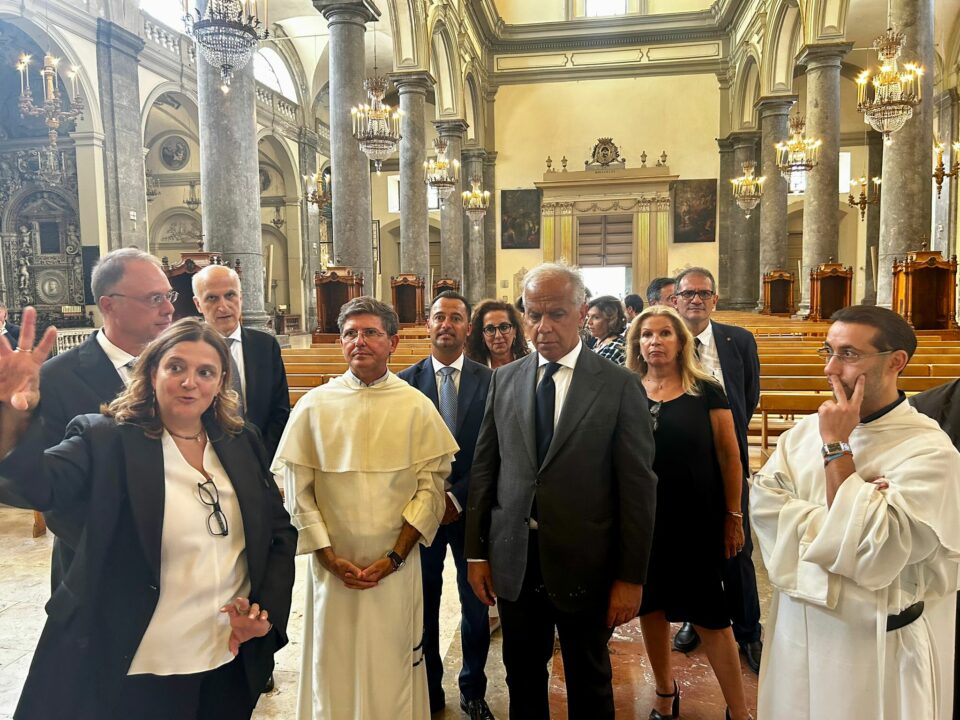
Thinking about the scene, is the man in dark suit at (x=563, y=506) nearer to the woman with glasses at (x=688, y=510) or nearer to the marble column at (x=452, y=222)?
the woman with glasses at (x=688, y=510)

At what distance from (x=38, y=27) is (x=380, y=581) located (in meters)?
12.9

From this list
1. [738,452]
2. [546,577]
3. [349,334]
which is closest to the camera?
[546,577]

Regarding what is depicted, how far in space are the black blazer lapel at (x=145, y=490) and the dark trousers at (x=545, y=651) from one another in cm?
107

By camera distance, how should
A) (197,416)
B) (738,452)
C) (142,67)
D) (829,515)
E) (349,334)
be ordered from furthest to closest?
(142,67) < (738,452) < (349,334) < (197,416) < (829,515)

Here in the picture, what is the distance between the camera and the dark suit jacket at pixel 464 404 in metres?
2.57

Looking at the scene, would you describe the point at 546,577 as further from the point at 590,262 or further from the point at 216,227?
the point at 590,262

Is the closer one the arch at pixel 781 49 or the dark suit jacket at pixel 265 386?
the dark suit jacket at pixel 265 386

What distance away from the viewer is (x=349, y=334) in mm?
2160

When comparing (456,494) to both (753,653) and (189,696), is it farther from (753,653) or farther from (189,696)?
(753,653)

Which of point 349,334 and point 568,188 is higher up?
point 568,188

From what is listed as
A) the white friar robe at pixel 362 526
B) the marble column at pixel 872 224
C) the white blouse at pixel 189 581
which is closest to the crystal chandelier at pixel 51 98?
the white friar robe at pixel 362 526

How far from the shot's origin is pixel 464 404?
2656 mm

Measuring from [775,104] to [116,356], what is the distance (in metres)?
18.6

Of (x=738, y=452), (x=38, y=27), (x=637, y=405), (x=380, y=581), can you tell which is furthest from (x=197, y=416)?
(x=38, y=27)
